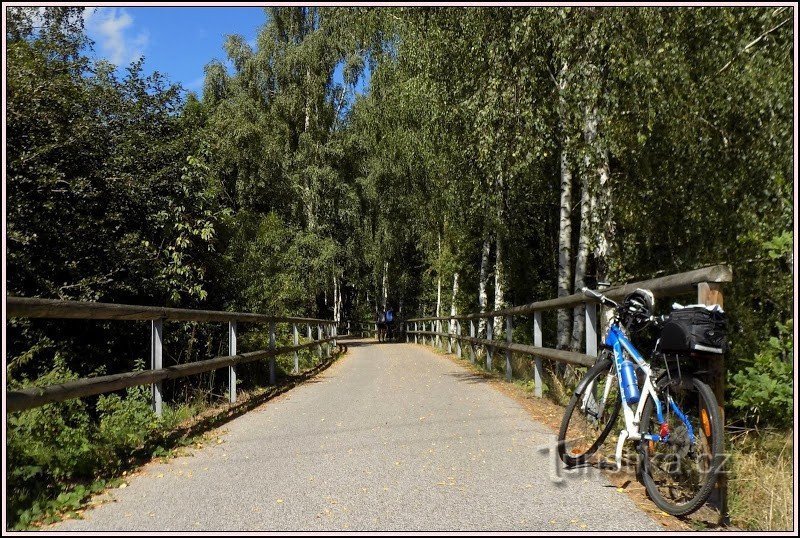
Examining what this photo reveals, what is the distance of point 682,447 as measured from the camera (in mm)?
3793

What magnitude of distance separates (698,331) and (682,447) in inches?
27.9

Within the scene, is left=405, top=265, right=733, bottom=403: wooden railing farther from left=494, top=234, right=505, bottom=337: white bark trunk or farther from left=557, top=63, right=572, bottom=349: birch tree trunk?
left=494, top=234, right=505, bottom=337: white bark trunk

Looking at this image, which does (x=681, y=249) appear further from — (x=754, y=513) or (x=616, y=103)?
(x=754, y=513)

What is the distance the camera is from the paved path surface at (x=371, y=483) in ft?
12.3

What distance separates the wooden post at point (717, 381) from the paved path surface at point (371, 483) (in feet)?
1.15

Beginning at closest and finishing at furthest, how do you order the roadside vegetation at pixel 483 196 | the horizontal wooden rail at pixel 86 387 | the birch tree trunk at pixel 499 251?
1. the horizontal wooden rail at pixel 86 387
2. the roadside vegetation at pixel 483 196
3. the birch tree trunk at pixel 499 251

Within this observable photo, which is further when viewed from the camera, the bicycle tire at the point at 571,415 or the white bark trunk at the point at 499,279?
the white bark trunk at the point at 499,279

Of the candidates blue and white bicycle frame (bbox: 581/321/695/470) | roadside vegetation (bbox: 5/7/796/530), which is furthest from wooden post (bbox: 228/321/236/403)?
blue and white bicycle frame (bbox: 581/321/695/470)

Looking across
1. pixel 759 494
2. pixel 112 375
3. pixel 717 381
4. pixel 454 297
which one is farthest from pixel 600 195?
pixel 454 297

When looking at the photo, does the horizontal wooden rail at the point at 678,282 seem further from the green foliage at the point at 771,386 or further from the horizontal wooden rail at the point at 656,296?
the green foliage at the point at 771,386

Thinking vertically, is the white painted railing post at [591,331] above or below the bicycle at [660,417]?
above

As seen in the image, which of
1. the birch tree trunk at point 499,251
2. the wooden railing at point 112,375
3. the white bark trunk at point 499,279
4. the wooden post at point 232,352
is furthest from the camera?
the white bark trunk at point 499,279

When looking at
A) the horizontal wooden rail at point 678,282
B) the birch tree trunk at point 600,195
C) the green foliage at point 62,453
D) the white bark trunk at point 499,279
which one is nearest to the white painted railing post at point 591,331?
the horizontal wooden rail at point 678,282

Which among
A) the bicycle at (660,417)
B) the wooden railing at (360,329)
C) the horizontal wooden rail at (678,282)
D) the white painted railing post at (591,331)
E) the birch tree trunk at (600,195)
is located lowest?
the wooden railing at (360,329)
